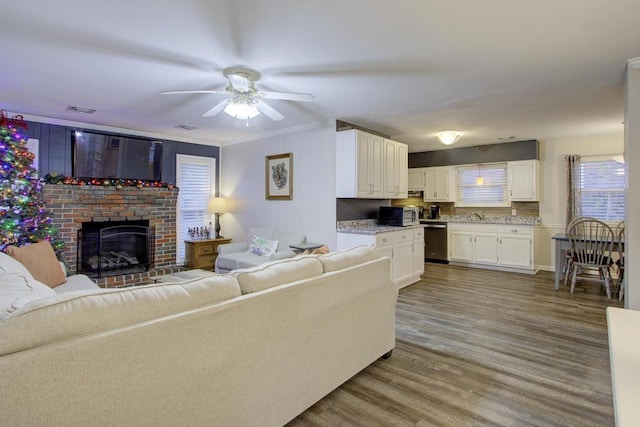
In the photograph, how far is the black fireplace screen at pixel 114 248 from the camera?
5016 millimetres

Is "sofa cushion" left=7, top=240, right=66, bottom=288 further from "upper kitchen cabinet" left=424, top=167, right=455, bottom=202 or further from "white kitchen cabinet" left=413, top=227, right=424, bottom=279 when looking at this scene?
"upper kitchen cabinet" left=424, top=167, right=455, bottom=202

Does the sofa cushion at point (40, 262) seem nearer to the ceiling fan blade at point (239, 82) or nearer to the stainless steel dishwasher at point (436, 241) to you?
the ceiling fan blade at point (239, 82)

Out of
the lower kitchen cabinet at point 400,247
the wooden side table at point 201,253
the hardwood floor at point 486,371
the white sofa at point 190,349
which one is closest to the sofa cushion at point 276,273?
the white sofa at point 190,349

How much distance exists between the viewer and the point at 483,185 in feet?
22.7

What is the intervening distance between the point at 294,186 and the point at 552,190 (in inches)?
187

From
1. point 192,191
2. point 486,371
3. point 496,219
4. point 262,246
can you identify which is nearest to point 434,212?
point 496,219

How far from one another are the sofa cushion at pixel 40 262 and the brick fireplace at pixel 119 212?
1571 mm

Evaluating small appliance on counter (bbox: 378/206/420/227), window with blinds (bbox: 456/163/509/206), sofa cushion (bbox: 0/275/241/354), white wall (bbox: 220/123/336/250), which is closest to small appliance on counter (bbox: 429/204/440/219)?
window with blinds (bbox: 456/163/509/206)

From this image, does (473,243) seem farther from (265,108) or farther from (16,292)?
(16,292)

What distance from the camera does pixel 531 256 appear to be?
5902 millimetres

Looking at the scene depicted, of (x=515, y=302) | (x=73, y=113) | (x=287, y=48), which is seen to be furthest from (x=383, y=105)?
(x=73, y=113)

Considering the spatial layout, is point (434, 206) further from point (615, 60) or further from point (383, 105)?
point (615, 60)

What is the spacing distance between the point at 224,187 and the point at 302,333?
5.19 m

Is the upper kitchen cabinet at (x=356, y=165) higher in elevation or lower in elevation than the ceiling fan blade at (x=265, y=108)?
lower
